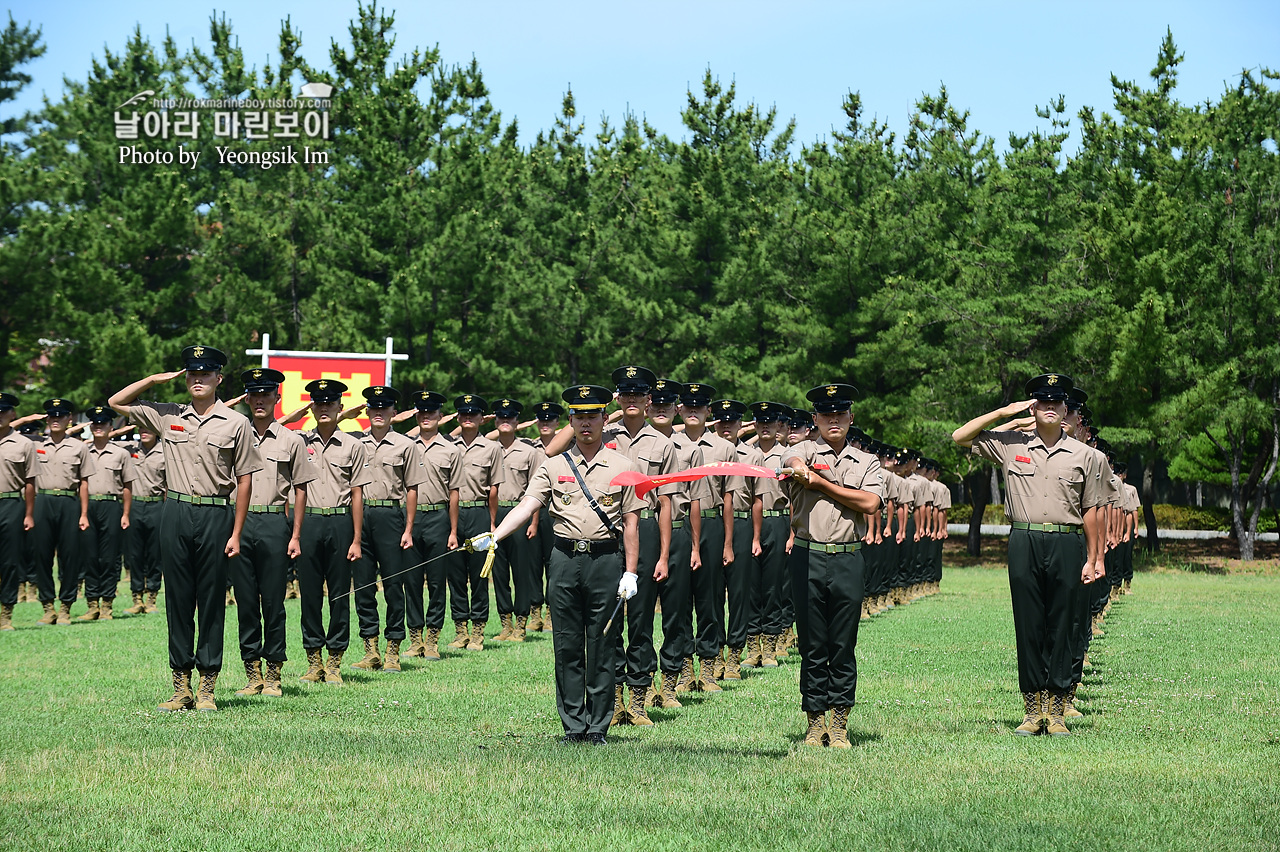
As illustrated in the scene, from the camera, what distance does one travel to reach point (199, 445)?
392 inches

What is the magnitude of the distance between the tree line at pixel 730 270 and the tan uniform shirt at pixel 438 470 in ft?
59.5

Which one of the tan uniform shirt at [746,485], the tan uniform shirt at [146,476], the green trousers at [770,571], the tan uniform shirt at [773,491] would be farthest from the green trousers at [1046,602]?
the tan uniform shirt at [146,476]

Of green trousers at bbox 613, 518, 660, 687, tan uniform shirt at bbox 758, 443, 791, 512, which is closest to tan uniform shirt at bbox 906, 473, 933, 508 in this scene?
tan uniform shirt at bbox 758, 443, 791, 512

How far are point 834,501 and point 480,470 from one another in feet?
24.8

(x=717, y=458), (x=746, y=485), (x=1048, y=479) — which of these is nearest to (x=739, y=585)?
(x=746, y=485)

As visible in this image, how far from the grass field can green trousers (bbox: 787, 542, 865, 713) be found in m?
0.39

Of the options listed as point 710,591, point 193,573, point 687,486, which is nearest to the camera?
point 193,573

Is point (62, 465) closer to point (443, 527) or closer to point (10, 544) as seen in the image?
point (10, 544)

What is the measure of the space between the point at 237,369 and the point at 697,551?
1002 inches

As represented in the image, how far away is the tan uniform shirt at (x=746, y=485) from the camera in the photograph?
12.8 metres

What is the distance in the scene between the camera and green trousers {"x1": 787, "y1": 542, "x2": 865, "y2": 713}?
8.74m

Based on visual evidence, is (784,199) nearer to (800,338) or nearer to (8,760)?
(800,338)

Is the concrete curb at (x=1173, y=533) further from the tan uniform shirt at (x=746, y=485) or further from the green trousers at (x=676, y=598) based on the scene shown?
the green trousers at (x=676, y=598)

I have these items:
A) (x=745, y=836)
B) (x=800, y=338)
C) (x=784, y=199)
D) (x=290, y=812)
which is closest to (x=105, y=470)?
(x=290, y=812)
